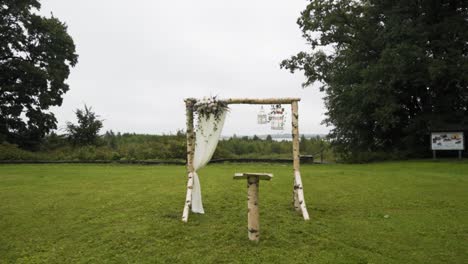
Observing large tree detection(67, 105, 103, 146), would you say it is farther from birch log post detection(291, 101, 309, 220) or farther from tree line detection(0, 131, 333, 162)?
birch log post detection(291, 101, 309, 220)

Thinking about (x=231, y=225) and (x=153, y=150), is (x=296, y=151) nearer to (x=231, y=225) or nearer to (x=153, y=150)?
(x=231, y=225)

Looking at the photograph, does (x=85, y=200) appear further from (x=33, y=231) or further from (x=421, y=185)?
(x=421, y=185)

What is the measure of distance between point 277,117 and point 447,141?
12.7 metres

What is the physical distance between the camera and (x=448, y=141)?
15734 millimetres

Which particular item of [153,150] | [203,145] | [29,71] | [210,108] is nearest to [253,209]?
[203,145]

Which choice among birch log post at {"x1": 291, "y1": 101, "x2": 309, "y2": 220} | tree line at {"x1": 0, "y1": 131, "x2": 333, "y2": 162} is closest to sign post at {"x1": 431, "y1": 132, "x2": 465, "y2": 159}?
tree line at {"x1": 0, "y1": 131, "x2": 333, "y2": 162}

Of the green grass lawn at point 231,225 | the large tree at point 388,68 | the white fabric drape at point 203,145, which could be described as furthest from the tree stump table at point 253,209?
the large tree at point 388,68

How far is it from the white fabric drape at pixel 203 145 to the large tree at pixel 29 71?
18.4 metres

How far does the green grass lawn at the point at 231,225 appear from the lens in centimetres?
425

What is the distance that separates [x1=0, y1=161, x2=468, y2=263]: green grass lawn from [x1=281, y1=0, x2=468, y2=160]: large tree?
8576 mm

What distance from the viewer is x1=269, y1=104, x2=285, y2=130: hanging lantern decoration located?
251 inches

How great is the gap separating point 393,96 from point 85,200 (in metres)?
15.1

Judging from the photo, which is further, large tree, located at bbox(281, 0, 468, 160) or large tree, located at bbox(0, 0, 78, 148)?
large tree, located at bbox(0, 0, 78, 148)

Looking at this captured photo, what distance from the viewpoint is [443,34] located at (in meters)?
16.8
